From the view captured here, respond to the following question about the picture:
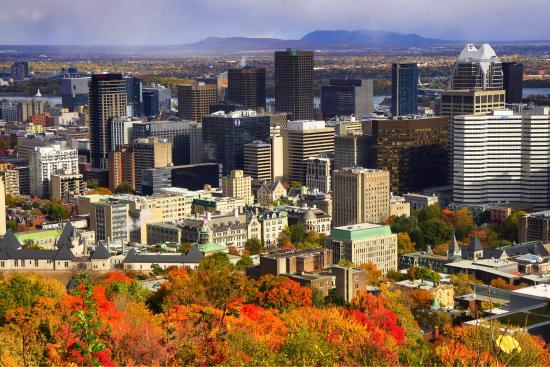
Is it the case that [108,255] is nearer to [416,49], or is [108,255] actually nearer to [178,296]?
[178,296]

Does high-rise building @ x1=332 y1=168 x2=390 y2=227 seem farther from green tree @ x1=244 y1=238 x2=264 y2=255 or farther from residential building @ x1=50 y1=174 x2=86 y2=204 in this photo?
residential building @ x1=50 y1=174 x2=86 y2=204

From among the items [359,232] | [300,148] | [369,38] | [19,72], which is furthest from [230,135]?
[369,38]

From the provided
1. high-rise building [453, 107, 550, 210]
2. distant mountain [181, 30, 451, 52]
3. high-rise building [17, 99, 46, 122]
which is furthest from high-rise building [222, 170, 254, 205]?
distant mountain [181, 30, 451, 52]

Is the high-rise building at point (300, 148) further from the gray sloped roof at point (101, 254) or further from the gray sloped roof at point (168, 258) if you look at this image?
the gray sloped roof at point (101, 254)

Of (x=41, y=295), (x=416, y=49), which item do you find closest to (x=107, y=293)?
(x=41, y=295)

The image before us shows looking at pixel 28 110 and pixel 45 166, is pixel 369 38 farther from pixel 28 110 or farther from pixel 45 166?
pixel 45 166

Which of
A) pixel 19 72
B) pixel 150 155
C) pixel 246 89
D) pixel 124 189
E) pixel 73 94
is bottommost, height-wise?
pixel 124 189
